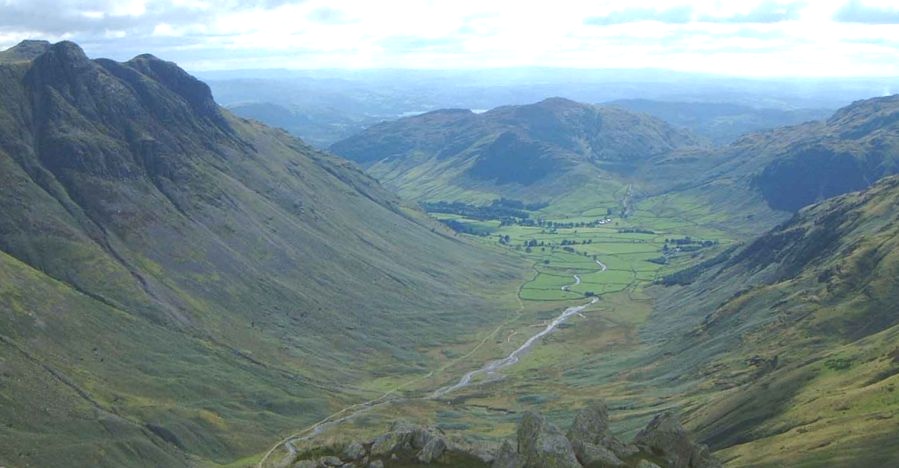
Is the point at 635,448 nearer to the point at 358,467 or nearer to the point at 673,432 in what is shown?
the point at 673,432

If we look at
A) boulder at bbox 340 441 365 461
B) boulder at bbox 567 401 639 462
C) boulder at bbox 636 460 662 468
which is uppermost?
boulder at bbox 636 460 662 468

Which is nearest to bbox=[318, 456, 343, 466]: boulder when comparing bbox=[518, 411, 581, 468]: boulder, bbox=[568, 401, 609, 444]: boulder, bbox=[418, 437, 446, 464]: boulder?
bbox=[418, 437, 446, 464]: boulder

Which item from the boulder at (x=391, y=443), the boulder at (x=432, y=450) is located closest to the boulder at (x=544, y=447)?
the boulder at (x=432, y=450)

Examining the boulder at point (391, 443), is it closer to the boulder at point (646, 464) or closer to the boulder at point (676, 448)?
the boulder at point (676, 448)

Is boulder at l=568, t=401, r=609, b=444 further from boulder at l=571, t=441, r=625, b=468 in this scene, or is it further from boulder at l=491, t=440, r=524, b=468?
boulder at l=491, t=440, r=524, b=468

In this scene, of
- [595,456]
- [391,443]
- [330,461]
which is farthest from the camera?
[391,443]

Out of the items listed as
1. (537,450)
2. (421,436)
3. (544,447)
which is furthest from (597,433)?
(421,436)

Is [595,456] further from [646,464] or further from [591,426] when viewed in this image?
[591,426]
